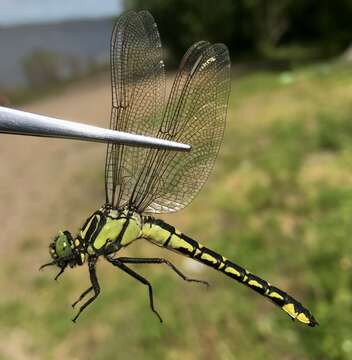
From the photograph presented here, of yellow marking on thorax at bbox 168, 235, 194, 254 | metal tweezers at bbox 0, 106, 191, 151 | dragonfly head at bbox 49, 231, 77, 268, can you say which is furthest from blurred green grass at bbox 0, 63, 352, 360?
metal tweezers at bbox 0, 106, 191, 151

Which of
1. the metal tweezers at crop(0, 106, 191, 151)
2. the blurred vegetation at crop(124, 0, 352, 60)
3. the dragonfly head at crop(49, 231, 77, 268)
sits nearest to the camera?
the metal tweezers at crop(0, 106, 191, 151)

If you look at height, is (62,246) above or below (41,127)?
below

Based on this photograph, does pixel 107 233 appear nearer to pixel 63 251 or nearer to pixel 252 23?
pixel 63 251

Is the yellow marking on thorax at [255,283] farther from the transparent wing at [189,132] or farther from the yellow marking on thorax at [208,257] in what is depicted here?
the transparent wing at [189,132]

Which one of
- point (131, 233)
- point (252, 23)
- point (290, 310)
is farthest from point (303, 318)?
point (252, 23)

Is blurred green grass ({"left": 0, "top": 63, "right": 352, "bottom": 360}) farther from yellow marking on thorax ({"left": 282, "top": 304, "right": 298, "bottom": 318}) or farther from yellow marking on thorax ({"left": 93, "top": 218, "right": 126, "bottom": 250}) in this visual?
yellow marking on thorax ({"left": 93, "top": 218, "right": 126, "bottom": 250})

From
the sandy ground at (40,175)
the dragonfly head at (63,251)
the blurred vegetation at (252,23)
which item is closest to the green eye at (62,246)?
the dragonfly head at (63,251)
